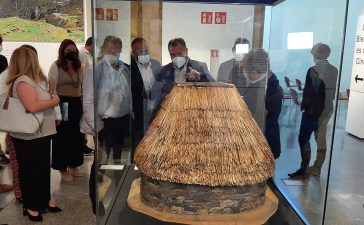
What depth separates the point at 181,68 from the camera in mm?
2381

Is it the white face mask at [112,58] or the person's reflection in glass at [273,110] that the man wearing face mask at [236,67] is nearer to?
the person's reflection in glass at [273,110]

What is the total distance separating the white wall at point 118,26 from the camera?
1.84 metres

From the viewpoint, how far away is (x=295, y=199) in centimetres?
223

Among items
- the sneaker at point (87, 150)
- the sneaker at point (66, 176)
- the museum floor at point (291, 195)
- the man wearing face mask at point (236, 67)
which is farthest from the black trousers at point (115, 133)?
the sneaker at point (87, 150)

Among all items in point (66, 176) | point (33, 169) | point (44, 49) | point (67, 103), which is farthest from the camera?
point (44, 49)

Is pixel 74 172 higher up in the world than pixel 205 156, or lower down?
lower down

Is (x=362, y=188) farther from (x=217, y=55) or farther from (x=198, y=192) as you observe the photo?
(x=198, y=192)

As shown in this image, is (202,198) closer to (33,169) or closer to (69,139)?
(33,169)

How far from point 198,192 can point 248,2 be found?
4.75ft

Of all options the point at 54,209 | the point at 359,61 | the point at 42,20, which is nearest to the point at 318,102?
the point at 54,209

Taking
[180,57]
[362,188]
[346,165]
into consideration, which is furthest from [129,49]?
[346,165]

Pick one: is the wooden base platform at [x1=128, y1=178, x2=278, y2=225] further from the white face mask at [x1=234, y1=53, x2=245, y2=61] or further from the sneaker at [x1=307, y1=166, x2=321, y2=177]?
the white face mask at [x1=234, y1=53, x2=245, y2=61]

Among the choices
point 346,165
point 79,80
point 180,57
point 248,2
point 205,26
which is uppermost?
point 248,2

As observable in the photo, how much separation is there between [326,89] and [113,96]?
131 centimetres
